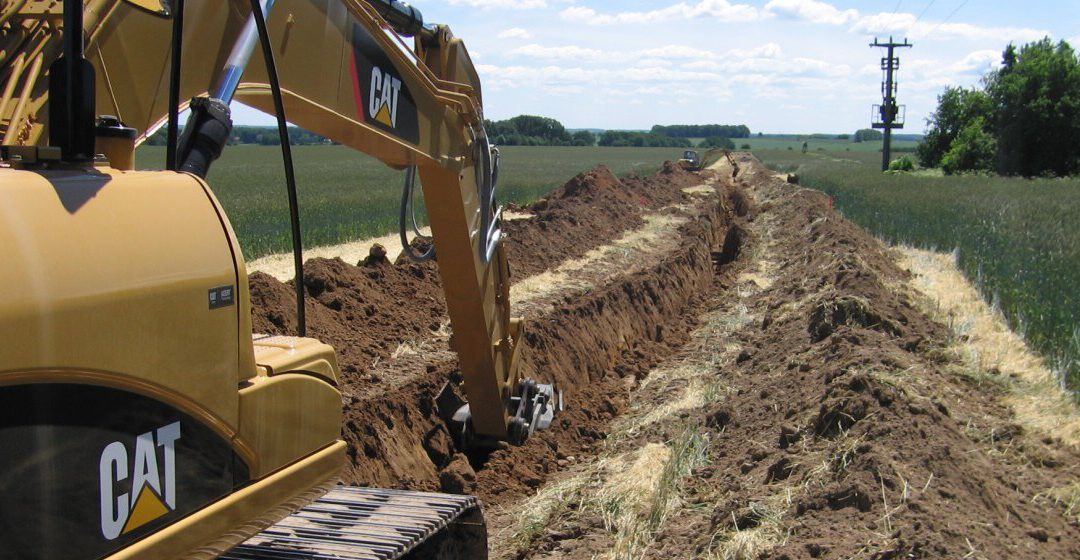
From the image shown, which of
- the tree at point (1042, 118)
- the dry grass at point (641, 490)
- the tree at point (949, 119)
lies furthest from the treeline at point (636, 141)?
the dry grass at point (641, 490)

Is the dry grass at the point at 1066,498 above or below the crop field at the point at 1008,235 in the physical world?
below

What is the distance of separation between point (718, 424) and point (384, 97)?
4551mm

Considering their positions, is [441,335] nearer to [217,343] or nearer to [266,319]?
[266,319]

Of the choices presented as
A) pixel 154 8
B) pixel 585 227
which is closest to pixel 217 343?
pixel 154 8

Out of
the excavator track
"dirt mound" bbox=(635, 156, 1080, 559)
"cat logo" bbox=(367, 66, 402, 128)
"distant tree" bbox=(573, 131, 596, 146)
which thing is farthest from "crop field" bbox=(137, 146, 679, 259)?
"distant tree" bbox=(573, 131, 596, 146)

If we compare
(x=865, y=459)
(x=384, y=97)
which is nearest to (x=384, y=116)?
(x=384, y=97)

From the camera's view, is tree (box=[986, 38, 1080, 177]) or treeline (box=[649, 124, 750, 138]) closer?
tree (box=[986, 38, 1080, 177])

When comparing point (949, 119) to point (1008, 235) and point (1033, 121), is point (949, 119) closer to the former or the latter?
point (1033, 121)

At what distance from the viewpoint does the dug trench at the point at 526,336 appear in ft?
26.5

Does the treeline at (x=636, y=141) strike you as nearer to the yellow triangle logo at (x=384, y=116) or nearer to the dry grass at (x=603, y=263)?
the dry grass at (x=603, y=263)

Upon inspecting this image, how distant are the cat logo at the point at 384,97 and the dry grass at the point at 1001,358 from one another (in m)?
5.53

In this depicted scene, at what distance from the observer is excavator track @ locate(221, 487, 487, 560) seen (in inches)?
141

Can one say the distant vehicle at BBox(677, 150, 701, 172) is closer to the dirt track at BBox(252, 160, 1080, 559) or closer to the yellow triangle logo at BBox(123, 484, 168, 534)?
the dirt track at BBox(252, 160, 1080, 559)

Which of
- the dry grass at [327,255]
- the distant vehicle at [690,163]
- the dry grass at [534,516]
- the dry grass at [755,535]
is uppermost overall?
the distant vehicle at [690,163]
